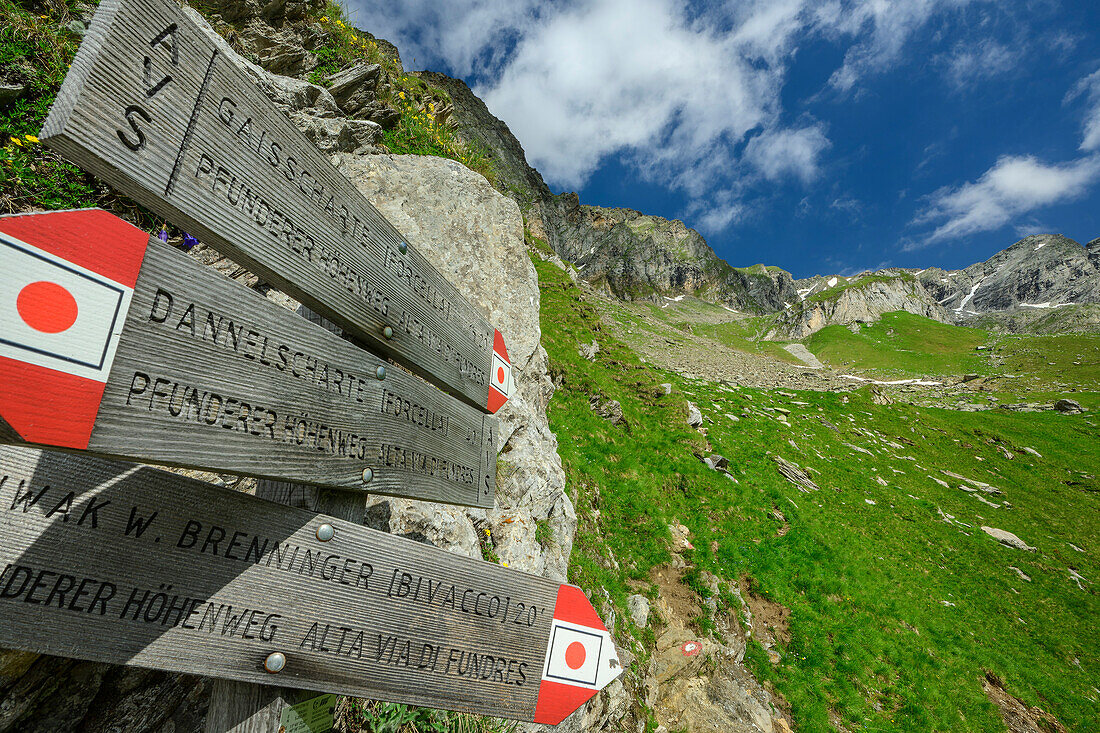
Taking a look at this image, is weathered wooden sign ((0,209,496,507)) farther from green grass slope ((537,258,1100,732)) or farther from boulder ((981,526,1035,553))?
boulder ((981,526,1035,553))

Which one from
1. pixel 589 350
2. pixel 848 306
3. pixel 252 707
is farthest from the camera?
pixel 848 306

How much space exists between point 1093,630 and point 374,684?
24.0m

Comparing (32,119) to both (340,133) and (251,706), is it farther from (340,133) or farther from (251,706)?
(251,706)

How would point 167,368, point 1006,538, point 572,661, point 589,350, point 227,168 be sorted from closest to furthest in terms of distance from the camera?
point 167,368
point 227,168
point 572,661
point 589,350
point 1006,538

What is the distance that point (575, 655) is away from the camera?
272 centimetres

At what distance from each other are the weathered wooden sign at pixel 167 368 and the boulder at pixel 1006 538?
87.1ft

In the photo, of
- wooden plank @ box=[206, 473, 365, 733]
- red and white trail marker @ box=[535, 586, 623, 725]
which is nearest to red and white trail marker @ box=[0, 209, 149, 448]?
wooden plank @ box=[206, 473, 365, 733]

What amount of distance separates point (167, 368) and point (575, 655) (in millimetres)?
2885

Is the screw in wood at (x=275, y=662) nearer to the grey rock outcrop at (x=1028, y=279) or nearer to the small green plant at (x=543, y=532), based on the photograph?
the small green plant at (x=543, y=532)

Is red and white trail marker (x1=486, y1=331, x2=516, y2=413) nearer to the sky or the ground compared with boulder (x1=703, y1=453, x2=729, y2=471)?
nearer to the sky

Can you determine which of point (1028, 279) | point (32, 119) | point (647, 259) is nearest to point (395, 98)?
point (32, 119)

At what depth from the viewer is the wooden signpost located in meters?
1.23

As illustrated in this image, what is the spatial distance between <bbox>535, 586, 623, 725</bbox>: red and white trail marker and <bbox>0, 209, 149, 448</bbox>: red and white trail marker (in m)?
2.67

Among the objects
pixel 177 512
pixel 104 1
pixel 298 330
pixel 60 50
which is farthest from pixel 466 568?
pixel 60 50
